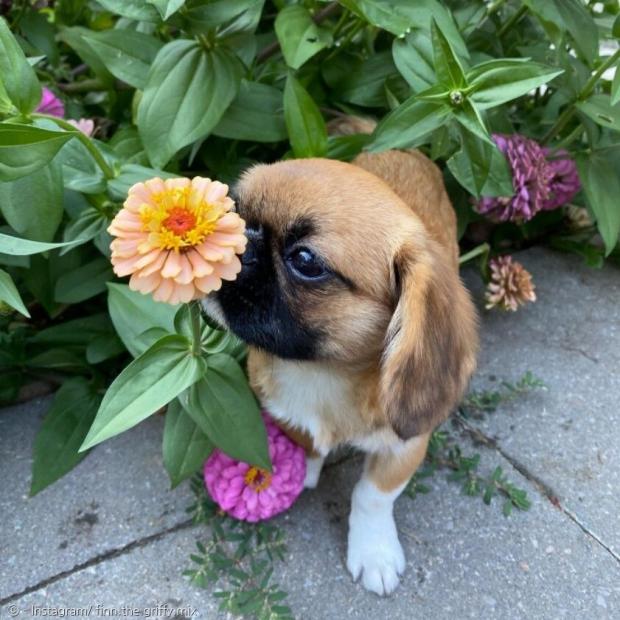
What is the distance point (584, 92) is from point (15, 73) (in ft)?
5.20

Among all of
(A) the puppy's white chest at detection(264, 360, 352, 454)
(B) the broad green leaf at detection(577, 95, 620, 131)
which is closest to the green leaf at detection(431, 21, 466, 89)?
(B) the broad green leaf at detection(577, 95, 620, 131)

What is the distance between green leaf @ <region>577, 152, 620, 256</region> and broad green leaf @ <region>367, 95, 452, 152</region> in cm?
73

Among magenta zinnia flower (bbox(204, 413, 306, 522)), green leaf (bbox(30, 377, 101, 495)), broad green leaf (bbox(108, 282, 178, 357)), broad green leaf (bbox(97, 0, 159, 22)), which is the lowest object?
green leaf (bbox(30, 377, 101, 495))

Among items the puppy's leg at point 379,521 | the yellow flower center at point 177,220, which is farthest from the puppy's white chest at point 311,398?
the yellow flower center at point 177,220

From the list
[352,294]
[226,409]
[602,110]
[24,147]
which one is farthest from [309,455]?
[602,110]

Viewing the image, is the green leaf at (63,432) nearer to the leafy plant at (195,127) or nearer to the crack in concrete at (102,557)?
the leafy plant at (195,127)

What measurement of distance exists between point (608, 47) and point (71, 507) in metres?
4.37

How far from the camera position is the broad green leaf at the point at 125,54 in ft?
6.09

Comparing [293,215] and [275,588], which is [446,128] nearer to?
[293,215]

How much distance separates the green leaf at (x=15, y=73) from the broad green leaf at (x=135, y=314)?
489 millimetres

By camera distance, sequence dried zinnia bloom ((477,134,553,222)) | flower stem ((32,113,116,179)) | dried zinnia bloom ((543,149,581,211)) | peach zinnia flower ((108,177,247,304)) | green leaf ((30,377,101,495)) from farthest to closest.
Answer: dried zinnia bloom ((543,149,581,211)), dried zinnia bloom ((477,134,553,222)), green leaf ((30,377,101,495)), flower stem ((32,113,116,179)), peach zinnia flower ((108,177,247,304))

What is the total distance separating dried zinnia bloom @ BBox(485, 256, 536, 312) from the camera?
2365 millimetres

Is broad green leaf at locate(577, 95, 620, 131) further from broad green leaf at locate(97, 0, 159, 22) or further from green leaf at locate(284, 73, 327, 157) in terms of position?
broad green leaf at locate(97, 0, 159, 22)

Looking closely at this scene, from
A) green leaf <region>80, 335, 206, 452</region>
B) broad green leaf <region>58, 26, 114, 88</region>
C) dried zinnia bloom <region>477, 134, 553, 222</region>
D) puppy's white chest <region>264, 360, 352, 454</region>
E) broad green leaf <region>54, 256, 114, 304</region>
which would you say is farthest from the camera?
dried zinnia bloom <region>477, 134, 553, 222</region>
